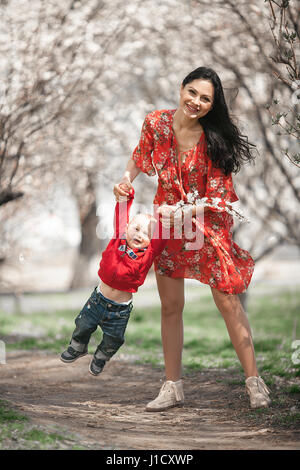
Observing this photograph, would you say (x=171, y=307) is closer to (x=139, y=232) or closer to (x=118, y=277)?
(x=118, y=277)

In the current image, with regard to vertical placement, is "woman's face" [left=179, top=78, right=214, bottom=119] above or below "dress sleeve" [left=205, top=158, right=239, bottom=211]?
above

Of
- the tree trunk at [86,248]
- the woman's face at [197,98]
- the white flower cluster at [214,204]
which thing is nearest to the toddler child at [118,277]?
the white flower cluster at [214,204]

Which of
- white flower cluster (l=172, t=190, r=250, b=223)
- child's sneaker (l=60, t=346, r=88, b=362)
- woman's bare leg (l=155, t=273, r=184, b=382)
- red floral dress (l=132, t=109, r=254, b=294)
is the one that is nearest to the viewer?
white flower cluster (l=172, t=190, r=250, b=223)

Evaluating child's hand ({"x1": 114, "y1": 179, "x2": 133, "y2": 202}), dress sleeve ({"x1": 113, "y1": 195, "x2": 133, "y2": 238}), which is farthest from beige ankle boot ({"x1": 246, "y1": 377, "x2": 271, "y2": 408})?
child's hand ({"x1": 114, "y1": 179, "x2": 133, "y2": 202})

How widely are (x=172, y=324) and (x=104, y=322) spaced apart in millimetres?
495

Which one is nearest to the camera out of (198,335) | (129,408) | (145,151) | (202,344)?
(145,151)

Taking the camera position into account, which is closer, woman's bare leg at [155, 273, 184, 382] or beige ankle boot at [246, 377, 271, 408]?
beige ankle boot at [246, 377, 271, 408]

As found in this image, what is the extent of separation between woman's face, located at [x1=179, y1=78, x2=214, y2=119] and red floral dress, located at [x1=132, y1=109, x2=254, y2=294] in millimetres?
170

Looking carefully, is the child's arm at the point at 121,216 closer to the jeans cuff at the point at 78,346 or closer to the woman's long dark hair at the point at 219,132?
the woman's long dark hair at the point at 219,132

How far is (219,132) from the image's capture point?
4.03 meters

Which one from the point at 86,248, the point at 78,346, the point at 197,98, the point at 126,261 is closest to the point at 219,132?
the point at 197,98

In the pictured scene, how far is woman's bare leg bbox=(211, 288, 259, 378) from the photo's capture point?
4.01 meters

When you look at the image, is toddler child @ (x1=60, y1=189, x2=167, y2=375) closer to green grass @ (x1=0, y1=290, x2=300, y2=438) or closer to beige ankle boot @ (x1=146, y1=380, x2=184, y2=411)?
beige ankle boot @ (x1=146, y1=380, x2=184, y2=411)
